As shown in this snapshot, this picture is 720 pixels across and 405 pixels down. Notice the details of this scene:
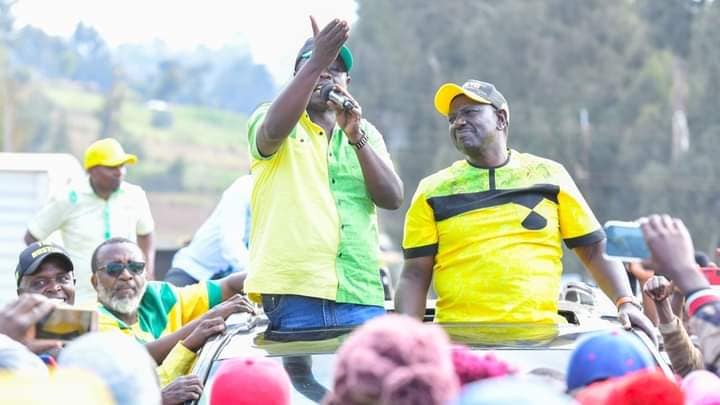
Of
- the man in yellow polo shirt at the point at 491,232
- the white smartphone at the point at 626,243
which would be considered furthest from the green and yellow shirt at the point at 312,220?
the white smartphone at the point at 626,243

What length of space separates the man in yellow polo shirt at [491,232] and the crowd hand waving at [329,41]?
72 cm

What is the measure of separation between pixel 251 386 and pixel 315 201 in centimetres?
218

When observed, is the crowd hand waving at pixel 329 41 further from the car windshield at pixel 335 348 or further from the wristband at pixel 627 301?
the wristband at pixel 627 301

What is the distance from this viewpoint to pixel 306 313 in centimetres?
606

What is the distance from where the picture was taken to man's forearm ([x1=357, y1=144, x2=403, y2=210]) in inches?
241

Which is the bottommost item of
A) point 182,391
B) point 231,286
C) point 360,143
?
point 182,391

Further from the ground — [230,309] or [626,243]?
[626,243]

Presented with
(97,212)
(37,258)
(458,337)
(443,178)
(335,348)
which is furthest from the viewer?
(97,212)

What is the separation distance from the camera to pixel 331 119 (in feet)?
20.9

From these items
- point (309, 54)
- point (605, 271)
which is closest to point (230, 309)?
point (309, 54)

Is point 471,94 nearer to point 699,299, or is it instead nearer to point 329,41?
point 329,41

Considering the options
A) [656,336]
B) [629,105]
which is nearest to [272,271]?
[656,336]

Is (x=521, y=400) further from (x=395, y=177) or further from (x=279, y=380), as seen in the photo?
(x=395, y=177)

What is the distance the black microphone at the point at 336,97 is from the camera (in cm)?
601
